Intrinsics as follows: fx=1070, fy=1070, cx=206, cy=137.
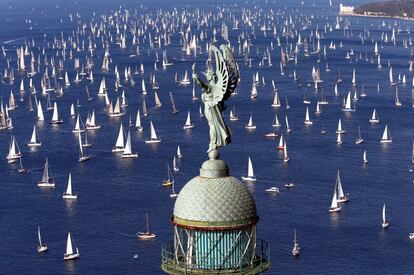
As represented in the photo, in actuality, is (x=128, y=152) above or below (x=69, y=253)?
below

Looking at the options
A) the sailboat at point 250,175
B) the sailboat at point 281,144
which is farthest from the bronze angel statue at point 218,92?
the sailboat at point 281,144

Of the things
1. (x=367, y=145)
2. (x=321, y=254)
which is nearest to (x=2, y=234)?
(x=321, y=254)

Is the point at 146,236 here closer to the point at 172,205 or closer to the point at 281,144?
the point at 172,205

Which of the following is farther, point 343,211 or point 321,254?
point 343,211

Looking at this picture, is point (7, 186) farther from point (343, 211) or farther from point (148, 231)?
point (343, 211)

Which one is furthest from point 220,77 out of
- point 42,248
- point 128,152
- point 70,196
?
point 128,152
